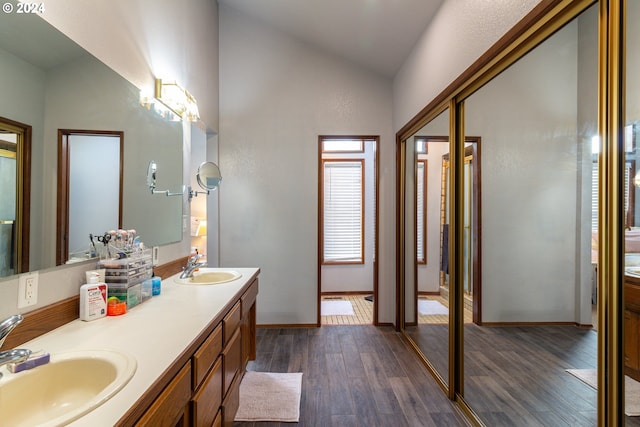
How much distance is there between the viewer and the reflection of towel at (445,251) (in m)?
2.25

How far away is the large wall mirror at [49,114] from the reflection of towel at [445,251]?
Answer: 205cm

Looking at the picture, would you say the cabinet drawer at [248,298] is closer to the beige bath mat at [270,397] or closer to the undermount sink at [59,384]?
the beige bath mat at [270,397]

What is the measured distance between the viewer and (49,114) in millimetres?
1205

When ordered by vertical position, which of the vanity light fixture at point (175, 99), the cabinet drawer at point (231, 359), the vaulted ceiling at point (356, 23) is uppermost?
the vaulted ceiling at point (356, 23)

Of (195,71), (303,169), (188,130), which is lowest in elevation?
(303,169)

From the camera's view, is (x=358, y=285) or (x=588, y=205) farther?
(x=358, y=285)

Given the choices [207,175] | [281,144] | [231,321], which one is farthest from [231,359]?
[281,144]

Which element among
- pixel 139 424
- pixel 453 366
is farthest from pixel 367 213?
pixel 139 424

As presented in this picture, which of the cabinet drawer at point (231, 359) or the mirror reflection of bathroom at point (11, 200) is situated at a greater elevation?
the mirror reflection of bathroom at point (11, 200)

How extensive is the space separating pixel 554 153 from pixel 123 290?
77.2 inches

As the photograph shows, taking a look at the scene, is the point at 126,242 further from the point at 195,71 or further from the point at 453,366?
the point at 453,366

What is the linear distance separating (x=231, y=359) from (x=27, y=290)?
3.20 ft

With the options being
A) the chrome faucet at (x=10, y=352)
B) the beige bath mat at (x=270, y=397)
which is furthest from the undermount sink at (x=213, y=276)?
the chrome faucet at (x=10, y=352)

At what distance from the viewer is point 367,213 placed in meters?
4.88
